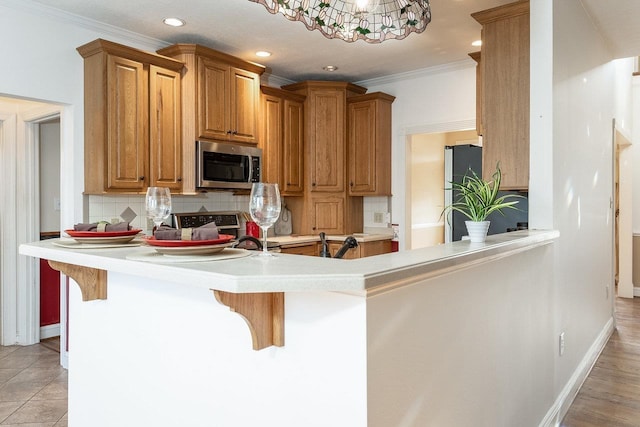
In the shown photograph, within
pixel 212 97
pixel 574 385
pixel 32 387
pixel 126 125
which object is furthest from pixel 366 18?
pixel 32 387

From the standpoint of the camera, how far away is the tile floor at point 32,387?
279cm

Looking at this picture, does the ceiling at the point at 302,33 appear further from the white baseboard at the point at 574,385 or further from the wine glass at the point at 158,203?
the white baseboard at the point at 574,385

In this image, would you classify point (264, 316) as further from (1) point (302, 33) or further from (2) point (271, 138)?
(2) point (271, 138)

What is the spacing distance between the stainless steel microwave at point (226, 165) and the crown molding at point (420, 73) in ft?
5.23

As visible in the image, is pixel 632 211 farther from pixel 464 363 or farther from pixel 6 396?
pixel 6 396

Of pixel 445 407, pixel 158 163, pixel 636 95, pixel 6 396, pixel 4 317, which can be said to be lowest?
pixel 6 396

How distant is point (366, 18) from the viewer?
7.75 feet

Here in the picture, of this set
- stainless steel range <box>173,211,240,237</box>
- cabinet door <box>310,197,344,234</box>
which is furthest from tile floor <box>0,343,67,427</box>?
cabinet door <box>310,197,344,234</box>

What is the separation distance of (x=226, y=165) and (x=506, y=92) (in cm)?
226

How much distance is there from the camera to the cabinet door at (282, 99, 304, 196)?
4699 mm

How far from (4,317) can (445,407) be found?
4.13 metres

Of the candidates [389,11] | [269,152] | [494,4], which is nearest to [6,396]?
[269,152]

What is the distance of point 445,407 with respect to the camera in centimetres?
147

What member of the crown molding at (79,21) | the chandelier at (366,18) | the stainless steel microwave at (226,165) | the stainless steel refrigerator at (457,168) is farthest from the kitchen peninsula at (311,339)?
the stainless steel refrigerator at (457,168)
